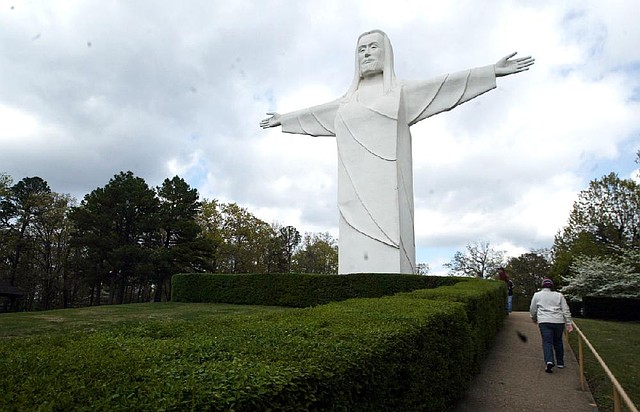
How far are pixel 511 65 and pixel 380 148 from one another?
5.16 meters

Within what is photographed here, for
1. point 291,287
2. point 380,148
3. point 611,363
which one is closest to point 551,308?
point 611,363

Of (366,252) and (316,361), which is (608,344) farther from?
(316,361)

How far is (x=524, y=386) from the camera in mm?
6547

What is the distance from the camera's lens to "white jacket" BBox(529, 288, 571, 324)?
7341 millimetres

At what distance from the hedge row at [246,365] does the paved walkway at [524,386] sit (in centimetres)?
166

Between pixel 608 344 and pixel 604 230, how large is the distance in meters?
24.6

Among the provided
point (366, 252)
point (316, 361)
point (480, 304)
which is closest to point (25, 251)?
point (366, 252)

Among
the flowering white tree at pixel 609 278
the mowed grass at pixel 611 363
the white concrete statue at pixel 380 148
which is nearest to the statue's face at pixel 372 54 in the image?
the white concrete statue at pixel 380 148

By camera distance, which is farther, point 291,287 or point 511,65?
point 291,287

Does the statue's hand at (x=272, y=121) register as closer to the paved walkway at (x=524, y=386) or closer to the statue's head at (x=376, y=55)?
the statue's head at (x=376, y=55)

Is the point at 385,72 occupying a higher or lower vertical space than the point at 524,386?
higher

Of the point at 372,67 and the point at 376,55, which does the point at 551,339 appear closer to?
the point at 372,67

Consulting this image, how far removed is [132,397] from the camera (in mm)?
1853

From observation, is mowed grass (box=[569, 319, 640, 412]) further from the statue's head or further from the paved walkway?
the statue's head
